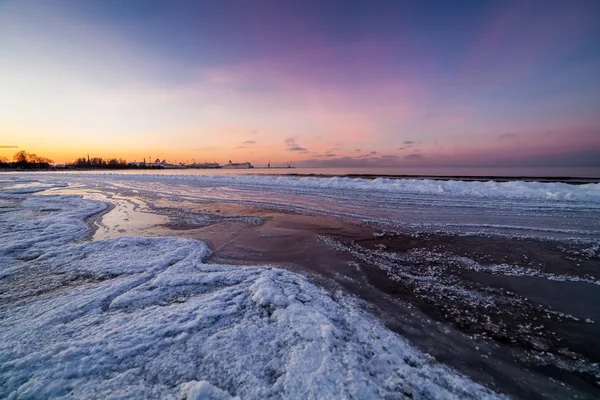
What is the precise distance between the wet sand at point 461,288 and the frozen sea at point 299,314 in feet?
0.08

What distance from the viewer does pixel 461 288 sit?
410cm

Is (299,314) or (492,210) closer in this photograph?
(299,314)

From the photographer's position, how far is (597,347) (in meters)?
2.78

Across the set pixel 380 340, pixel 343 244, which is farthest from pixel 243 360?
pixel 343 244

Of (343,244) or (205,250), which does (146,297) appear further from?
(343,244)

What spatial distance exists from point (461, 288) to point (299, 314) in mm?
2859

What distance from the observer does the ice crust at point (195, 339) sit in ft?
7.32

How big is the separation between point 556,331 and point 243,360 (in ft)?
12.6

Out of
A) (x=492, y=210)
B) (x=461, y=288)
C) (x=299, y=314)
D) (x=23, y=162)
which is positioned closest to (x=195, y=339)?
(x=299, y=314)

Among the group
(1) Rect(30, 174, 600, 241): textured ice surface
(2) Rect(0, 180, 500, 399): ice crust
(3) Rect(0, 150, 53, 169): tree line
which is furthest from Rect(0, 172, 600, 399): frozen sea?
(3) Rect(0, 150, 53, 169): tree line

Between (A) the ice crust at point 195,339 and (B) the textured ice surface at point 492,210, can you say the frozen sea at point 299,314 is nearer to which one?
(A) the ice crust at point 195,339

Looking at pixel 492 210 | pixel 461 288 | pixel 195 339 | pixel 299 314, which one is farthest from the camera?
pixel 492 210

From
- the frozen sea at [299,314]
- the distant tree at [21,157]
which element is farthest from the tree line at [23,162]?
the frozen sea at [299,314]

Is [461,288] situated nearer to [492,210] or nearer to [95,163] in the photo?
[492,210]
